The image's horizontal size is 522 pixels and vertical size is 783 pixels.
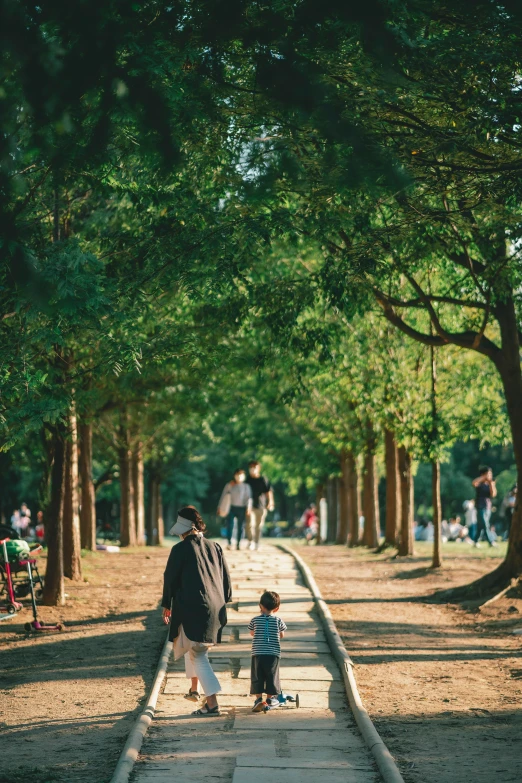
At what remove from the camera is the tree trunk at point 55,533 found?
51.6 feet

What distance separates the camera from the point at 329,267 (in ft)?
42.2

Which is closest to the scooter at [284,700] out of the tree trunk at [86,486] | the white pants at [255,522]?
the white pants at [255,522]

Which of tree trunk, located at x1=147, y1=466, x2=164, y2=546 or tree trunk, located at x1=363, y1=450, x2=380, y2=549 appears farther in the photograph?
tree trunk, located at x1=147, y1=466, x2=164, y2=546

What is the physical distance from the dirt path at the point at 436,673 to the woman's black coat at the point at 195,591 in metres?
1.74

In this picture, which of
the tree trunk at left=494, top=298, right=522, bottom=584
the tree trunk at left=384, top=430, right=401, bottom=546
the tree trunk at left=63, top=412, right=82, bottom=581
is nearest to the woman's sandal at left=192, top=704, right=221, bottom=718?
the tree trunk at left=494, top=298, right=522, bottom=584

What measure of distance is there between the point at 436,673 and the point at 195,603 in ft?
11.8

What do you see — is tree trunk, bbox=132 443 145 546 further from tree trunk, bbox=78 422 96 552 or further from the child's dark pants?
the child's dark pants

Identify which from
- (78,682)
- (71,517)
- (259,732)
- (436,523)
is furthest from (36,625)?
(436,523)

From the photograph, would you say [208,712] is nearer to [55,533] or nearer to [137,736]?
[137,736]

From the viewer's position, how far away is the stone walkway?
6.99 m

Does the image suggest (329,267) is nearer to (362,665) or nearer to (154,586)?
(362,665)

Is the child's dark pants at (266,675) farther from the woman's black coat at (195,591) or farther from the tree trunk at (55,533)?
the tree trunk at (55,533)

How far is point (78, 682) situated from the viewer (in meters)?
10.4

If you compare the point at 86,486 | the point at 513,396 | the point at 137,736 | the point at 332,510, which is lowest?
the point at 137,736
